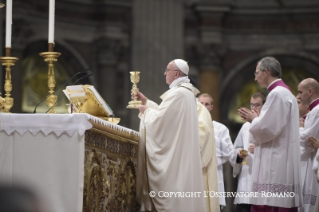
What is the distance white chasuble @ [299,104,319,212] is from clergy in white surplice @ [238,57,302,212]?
0.51 m

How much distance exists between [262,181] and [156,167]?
2.95 ft

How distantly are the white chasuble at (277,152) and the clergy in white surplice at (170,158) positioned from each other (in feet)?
1.69

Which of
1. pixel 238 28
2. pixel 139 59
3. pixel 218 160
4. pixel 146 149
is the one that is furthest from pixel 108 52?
pixel 146 149

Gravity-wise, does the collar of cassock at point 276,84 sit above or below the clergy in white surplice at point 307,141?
above

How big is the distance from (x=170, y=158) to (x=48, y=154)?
1.44 metres

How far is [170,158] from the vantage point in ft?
16.5

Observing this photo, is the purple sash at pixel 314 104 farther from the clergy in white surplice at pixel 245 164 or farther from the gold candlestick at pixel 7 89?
the gold candlestick at pixel 7 89

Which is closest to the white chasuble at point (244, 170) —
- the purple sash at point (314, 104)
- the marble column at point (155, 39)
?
the purple sash at point (314, 104)

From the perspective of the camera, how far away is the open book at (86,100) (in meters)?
4.39

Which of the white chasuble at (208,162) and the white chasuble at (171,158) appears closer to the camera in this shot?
the white chasuble at (171,158)

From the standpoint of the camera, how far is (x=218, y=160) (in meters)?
6.93

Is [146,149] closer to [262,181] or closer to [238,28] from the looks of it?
[262,181]

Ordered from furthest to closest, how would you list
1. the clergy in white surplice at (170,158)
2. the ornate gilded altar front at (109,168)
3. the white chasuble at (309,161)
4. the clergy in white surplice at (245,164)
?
the clergy in white surplice at (245,164) → the white chasuble at (309,161) → the clergy in white surplice at (170,158) → the ornate gilded altar front at (109,168)

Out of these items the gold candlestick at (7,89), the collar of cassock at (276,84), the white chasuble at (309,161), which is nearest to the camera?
the gold candlestick at (7,89)
